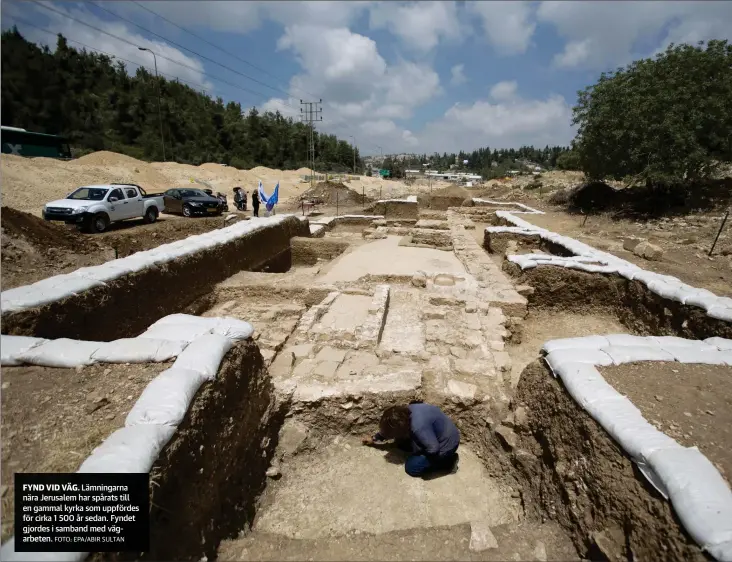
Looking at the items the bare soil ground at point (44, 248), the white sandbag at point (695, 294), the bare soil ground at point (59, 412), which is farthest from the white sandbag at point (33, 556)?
the white sandbag at point (695, 294)

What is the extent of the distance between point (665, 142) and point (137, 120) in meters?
50.5

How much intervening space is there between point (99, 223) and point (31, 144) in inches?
991

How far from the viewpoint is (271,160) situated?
57.0 metres

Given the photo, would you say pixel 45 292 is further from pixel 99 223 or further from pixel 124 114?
pixel 124 114

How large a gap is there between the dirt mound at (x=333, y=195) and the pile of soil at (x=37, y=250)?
16.8 meters

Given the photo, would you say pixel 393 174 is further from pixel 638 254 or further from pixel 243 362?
pixel 243 362

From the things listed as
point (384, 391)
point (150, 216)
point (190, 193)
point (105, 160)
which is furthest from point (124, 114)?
point (384, 391)

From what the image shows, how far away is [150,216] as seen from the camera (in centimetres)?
1447

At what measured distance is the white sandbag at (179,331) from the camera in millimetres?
3361

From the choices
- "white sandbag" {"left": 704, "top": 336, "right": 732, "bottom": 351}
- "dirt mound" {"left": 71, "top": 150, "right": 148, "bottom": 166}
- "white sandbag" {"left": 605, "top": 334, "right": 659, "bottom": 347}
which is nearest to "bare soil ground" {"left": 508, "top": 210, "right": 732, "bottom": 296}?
"white sandbag" {"left": 704, "top": 336, "right": 732, "bottom": 351}

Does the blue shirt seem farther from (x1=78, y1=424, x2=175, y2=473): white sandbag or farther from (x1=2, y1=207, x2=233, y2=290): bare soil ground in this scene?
(x1=2, y1=207, x2=233, y2=290): bare soil ground

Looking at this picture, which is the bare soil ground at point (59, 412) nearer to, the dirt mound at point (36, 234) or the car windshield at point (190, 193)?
the dirt mound at point (36, 234)

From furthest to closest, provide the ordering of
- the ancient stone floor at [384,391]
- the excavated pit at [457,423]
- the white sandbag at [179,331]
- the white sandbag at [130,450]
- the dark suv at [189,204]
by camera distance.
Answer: the dark suv at [189,204] → the white sandbag at [179,331] → the ancient stone floor at [384,391] → the excavated pit at [457,423] → the white sandbag at [130,450]

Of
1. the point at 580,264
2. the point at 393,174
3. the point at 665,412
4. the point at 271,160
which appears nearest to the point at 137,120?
the point at 271,160
